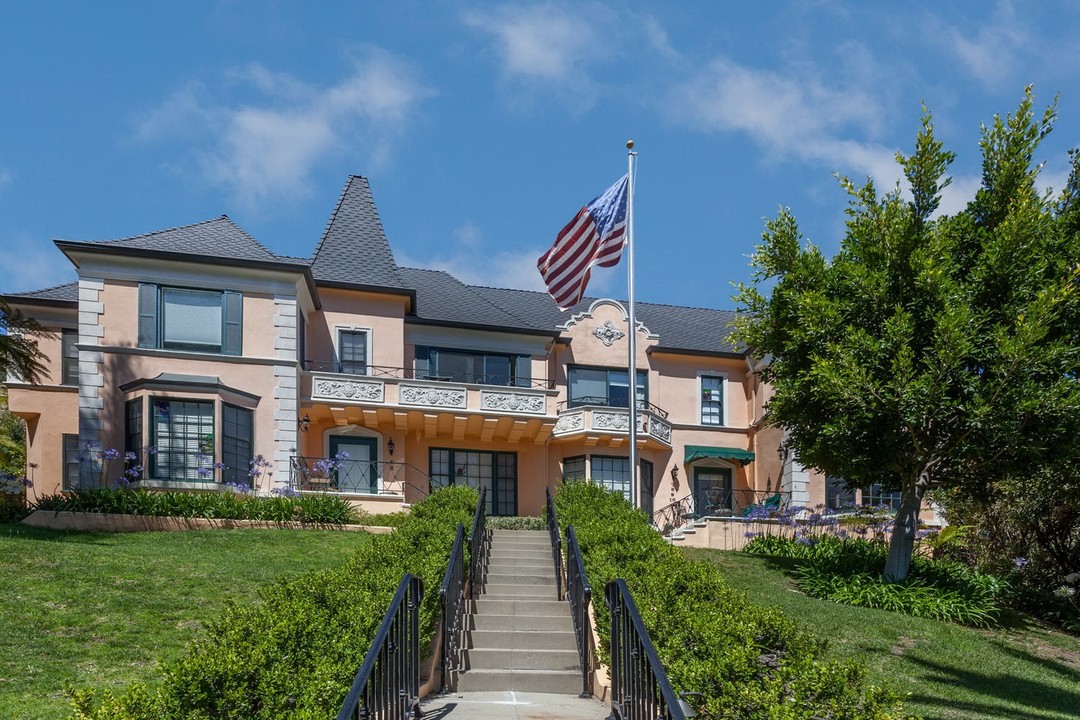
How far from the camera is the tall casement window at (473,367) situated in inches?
1175

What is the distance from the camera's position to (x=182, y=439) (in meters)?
24.0

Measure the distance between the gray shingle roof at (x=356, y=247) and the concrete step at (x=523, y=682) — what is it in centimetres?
1894

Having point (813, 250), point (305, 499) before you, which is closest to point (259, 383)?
point (305, 499)

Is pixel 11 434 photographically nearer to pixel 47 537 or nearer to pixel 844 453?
pixel 47 537

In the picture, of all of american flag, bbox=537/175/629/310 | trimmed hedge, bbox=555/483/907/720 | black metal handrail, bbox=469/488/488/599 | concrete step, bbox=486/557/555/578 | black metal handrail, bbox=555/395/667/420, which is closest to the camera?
trimmed hedge, bbox=555/483/907/720

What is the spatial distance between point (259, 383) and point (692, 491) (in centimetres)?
1304

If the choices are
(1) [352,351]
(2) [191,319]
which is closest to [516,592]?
(2) [191,319]

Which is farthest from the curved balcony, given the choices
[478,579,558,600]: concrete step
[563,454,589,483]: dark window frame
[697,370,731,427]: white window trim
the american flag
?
[478,579,558,600]: concrete step

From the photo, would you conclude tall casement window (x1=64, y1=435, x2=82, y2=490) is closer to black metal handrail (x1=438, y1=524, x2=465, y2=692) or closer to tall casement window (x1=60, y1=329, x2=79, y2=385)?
tall casement window (x1=60, y1=329, x2=79, y2=385)

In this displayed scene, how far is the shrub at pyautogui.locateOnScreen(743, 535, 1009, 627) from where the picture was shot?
58.7ft

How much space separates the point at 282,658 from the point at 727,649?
2879 mm

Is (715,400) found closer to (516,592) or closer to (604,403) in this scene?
(604,403)

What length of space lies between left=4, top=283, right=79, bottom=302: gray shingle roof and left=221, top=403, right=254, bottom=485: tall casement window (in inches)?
258

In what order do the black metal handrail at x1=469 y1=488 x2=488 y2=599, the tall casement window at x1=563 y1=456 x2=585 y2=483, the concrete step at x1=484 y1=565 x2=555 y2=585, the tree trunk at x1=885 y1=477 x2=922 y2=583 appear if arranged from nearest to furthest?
the black metal handrail at x1=469 y1=488 x2=488 y2=599 < the concrete step at x1=484 y1=565 x2=555 y2=585 < the tree trunk at x1=885 y1=477 x2=922 y2=583 < the tall casement window at x1=563 y1=456 x2=585 y2=483
